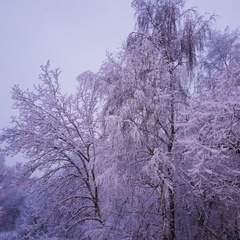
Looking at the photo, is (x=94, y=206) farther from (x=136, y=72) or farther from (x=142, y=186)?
(x=136, y=72)

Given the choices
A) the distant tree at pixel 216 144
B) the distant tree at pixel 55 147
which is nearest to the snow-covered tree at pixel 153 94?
the distant tree at pixel 216 144

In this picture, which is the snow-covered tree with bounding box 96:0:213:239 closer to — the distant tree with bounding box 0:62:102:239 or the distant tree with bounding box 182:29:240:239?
the distant tree with bounding box 182:29:240:239

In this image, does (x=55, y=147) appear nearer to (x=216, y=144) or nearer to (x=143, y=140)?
(x=143, y=140)

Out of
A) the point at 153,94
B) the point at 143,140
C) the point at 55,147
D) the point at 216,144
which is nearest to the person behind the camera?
the point at 216,144

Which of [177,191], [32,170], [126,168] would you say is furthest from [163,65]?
[32,170]

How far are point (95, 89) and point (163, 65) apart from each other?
6.87ft

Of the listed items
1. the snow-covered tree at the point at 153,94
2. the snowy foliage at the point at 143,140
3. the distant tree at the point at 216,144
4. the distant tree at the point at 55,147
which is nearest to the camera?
the distant tree at the point at 216,144

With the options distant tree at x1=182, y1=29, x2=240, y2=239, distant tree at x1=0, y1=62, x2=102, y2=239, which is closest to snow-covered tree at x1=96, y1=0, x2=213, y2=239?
distant tree at x1=182, y1=29, x2=240, y2=239

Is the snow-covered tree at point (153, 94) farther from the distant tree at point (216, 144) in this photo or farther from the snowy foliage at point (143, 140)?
the distant tree at point (216, 144)

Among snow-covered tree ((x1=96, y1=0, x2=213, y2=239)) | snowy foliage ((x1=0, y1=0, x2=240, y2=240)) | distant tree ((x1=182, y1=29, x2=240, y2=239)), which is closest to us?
distant tree ((x1=182, y1=29, x2=240, y2=239))

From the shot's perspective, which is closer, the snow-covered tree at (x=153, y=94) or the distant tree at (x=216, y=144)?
the distant tree at (x=216, y=144)

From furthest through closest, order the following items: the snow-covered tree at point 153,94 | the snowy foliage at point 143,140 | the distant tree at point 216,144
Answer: the snow-covered tree at point 153,94, the snowy foliage at point 143,140, the distant tree at point 216,144

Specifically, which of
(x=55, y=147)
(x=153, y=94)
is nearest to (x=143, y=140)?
(x=153, y=94)

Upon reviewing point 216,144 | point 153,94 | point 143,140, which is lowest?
point 216,144
